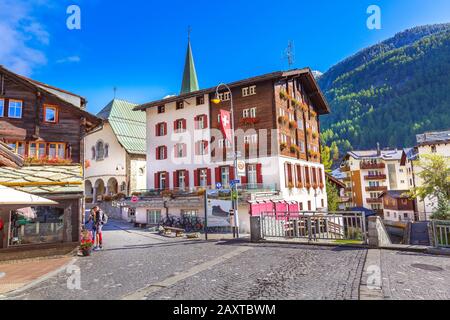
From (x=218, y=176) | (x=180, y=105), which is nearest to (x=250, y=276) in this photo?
(x=218, y=176)

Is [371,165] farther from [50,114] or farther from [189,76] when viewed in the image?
[50,114]

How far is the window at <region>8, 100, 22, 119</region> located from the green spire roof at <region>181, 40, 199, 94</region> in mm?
32996

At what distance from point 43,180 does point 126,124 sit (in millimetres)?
29384

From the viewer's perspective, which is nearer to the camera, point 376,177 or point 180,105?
point 180,105

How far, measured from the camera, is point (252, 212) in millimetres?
20656

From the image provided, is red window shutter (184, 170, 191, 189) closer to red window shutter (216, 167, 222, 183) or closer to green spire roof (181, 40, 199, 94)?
red window shutter (216, 167, 222, 183)

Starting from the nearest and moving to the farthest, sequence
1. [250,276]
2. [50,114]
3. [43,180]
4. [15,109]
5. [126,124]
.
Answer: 1. [250,276]
2. [43,180]
3. [15,109]
4. [50,114]
5. [126,124]

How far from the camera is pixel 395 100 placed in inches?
6225

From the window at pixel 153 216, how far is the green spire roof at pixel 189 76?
27.7 metres

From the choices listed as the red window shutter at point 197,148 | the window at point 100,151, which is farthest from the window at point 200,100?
the window at point 100,151

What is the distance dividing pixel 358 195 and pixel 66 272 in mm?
66491

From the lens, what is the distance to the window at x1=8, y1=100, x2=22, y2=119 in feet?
53.2

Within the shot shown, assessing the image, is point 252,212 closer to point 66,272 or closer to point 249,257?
point 249,257
